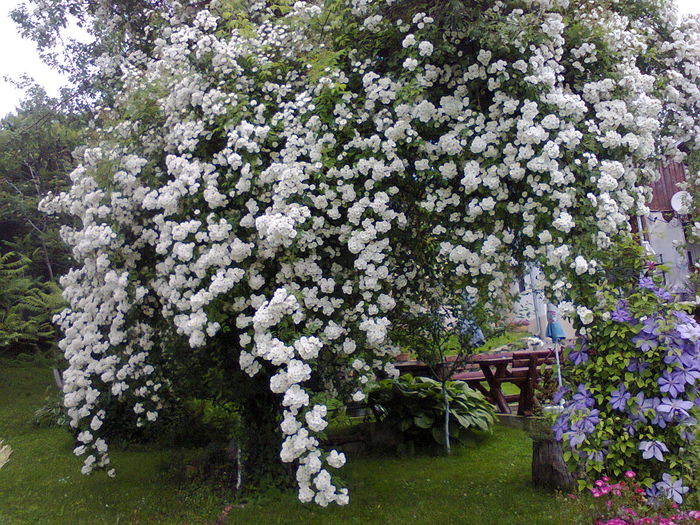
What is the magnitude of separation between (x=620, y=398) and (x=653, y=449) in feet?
0.97

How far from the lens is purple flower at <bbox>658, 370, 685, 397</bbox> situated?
10.3 feet

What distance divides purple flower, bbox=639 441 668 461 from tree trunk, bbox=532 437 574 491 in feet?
5.25

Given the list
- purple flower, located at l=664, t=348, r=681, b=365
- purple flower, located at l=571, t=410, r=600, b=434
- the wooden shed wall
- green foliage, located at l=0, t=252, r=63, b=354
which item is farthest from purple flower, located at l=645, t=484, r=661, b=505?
green foliage, located at l=0, t=252, r=63, b=354

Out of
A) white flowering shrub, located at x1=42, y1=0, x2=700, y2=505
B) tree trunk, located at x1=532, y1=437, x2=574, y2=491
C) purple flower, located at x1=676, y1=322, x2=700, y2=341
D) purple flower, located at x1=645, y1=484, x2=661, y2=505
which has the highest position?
white flowering shrub, located at x1=42, y1=0, x2=700, y2=505

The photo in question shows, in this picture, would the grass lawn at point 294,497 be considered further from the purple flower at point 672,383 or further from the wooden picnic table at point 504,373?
the purple flower at point 672,383

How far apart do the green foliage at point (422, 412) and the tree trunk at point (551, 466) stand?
1620 mm

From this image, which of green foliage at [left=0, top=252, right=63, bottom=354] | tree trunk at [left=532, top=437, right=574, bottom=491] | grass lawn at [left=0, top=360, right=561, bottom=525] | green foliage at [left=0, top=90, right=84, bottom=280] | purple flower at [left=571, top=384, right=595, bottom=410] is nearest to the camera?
purple flower at [left=571, top=384, right=595, bottom=410]

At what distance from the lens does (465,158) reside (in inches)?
155

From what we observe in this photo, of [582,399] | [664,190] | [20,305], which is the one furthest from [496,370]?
[20,305]

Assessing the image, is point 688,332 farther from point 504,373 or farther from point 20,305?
point 20,305

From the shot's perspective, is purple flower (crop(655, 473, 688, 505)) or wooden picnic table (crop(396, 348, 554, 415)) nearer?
purple flower (crop(655, 473, 688, 505))

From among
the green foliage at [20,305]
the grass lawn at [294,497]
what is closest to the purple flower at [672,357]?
the grass lawn at [294,497]

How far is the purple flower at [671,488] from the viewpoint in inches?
121

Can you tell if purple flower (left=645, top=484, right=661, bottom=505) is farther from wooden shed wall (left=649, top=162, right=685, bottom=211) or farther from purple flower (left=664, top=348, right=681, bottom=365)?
wooden shed wall (left=649, top=162, right=685, bottom=211)
